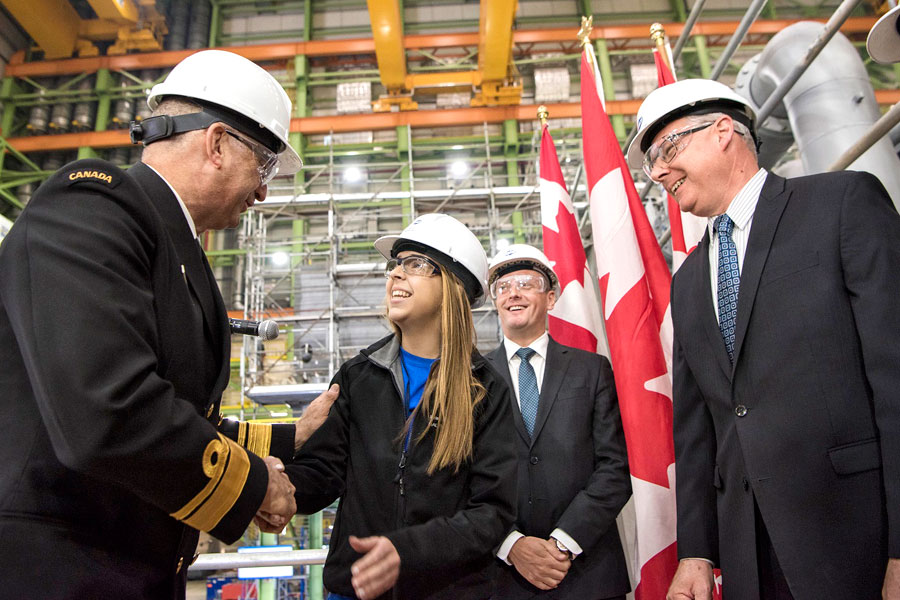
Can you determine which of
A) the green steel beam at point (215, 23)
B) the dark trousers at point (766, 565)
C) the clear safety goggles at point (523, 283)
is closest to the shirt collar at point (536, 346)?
the clear safety goggles at point (523, 283)

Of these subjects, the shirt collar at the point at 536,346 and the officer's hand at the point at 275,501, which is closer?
the officer's hand at the point at 275,501

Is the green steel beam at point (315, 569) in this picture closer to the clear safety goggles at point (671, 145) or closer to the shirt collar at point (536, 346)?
the shirt collar at point (536, 346)

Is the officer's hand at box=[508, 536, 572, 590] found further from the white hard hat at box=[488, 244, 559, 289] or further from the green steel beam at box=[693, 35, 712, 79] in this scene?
the green steel beam at box=[693, 35, 712, 79]

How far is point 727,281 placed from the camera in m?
1.79

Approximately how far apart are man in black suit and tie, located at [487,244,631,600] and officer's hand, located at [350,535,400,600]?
1.04 meters

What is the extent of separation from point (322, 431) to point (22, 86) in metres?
18.3

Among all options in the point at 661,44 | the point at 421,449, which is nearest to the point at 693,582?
the point at 421,449

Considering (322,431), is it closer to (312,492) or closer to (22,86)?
(312,492)

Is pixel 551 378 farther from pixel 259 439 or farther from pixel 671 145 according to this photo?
pixel 259 439

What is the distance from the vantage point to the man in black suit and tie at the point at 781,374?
4.47ft

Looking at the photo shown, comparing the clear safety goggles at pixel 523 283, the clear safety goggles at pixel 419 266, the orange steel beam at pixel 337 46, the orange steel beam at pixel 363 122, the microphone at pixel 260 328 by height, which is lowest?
the microphone at pixel 260 328

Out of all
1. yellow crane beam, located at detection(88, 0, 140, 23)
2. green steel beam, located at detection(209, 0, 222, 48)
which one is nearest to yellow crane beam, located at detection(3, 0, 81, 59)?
yellow crane beam, located at detection(88, 0, 140, 23)

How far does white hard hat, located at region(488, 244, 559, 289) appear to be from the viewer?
3219mm

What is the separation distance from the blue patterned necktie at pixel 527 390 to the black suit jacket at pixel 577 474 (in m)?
0.04
